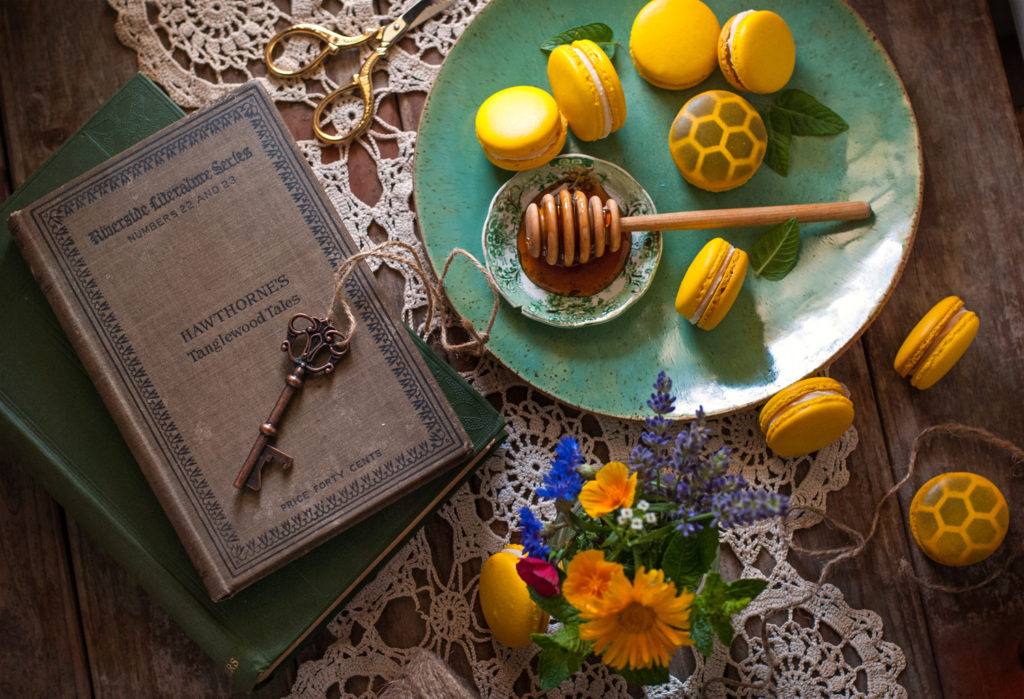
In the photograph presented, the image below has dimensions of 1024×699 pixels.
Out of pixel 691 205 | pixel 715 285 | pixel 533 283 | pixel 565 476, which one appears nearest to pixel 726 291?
pixel 715 285

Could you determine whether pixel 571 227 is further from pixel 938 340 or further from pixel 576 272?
pixel 938 340

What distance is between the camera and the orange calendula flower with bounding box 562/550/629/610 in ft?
2.31

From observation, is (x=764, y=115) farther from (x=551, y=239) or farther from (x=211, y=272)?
(x=211, y=272)

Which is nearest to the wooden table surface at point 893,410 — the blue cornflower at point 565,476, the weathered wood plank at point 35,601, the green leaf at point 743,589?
the weathered wood plank at point 35,601

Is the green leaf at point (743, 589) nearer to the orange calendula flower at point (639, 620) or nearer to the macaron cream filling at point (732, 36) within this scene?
the orange calendula flower at point (639, 620)

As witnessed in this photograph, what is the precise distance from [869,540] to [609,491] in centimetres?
59

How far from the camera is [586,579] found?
2.33 ft

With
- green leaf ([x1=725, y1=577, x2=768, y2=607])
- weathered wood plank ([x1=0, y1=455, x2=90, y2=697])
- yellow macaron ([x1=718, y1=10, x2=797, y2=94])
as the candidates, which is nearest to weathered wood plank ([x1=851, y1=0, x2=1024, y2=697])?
yellow macaron ([x1=718, y1=10, x2=797, y2=94])

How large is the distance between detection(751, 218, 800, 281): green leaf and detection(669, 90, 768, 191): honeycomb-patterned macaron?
0.28 ft

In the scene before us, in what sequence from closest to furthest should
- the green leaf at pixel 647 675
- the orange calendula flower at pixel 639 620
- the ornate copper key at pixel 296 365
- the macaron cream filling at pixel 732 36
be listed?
the orange calendula flower at pixel 639 620
the green leaf at pixel 647 675
the ornate copper key at pixel 296 365
the macaron cream filling at pixel 732 36

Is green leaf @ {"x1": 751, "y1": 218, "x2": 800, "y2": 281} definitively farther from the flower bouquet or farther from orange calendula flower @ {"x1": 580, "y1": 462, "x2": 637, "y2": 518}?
orange calendula flower @ {"x1": 580, "y1": 462, "x2": 637, "y2": 518}

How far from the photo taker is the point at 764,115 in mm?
1105

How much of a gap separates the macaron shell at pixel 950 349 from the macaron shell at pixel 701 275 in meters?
0.33

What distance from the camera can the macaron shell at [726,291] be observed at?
1024 mm
